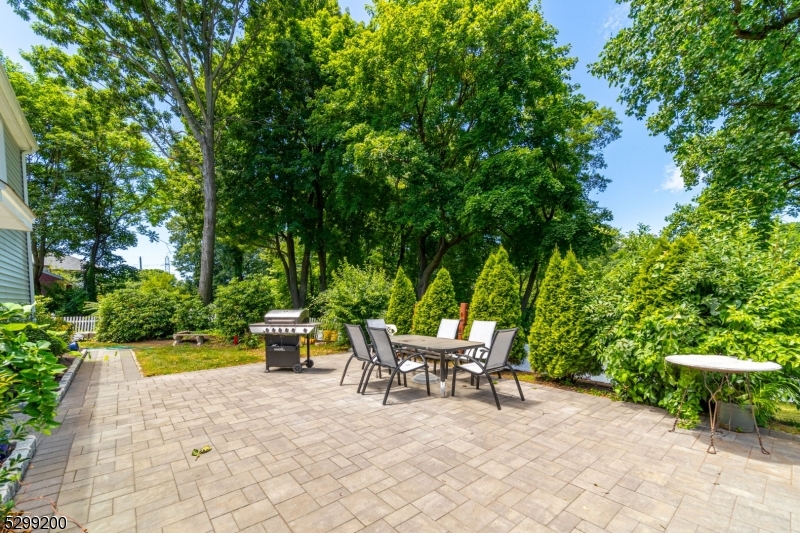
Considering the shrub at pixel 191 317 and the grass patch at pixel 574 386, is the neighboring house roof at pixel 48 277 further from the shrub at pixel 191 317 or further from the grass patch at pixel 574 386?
the grass patch at pixel 574 386

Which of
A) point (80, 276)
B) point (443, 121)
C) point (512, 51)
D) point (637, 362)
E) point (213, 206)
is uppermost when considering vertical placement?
point (512, 51)

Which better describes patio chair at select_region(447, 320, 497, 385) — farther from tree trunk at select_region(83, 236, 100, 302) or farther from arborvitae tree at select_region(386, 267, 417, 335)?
tree trunk at select_region(83, 236, 100, 302)

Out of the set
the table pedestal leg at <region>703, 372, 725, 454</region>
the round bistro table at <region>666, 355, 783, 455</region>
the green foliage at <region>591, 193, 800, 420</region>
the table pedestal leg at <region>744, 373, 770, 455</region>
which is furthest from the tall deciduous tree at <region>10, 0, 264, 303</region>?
the table pedestal leg at <region>744, 373, 770, 455</region>

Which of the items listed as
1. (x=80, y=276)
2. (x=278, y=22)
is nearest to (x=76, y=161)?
(x=80, y=276)

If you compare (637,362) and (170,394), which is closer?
(637,362)

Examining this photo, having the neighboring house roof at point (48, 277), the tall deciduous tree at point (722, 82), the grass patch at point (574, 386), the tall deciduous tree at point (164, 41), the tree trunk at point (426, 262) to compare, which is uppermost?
the tall deciduous tree at point (164, 41)

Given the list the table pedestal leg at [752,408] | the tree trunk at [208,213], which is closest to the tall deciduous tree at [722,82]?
the table pedestal leg at [752,408]

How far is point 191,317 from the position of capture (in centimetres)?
1078

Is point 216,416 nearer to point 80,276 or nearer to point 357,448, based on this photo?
point 357,448

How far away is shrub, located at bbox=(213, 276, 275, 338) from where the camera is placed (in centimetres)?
960

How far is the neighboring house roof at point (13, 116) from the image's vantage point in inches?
254

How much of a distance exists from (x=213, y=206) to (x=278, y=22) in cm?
703

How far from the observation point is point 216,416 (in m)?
3.94

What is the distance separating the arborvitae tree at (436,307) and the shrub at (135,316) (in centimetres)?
831
